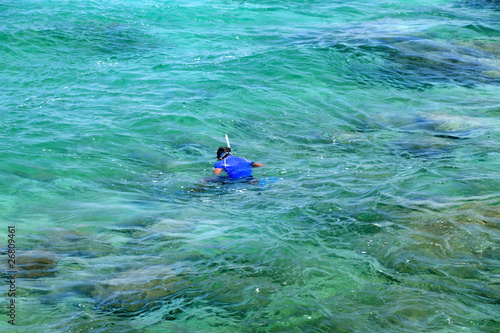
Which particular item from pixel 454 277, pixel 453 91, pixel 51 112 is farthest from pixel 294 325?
pixel 453 91

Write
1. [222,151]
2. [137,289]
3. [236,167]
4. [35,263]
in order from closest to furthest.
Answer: [137,289]
[35,263]
[236,167]
[222,151]

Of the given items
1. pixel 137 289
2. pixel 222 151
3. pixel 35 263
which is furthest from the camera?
pixel 222 151

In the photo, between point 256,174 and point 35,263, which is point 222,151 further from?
point 35,263

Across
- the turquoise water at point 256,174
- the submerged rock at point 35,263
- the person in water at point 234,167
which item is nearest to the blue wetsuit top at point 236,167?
the person in water at point 234,167

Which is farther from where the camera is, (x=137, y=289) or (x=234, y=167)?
(x=234, y=167)

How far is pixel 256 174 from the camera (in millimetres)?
10133

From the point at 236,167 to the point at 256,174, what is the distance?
58cm

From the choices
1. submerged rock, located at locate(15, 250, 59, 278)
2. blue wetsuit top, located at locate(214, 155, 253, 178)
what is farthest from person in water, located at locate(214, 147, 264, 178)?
submerged rock, located at locate(15, 250, 59, 278)

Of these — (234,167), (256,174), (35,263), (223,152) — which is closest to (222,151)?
(223,152)

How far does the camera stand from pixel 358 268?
6.75 meters

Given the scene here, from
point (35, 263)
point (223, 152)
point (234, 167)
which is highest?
point (223, 152)

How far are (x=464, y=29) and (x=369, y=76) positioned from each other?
6421 mm

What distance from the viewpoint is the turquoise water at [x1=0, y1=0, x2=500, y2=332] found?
6133 mm

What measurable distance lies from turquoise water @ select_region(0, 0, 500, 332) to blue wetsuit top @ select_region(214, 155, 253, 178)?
34 centimetres
